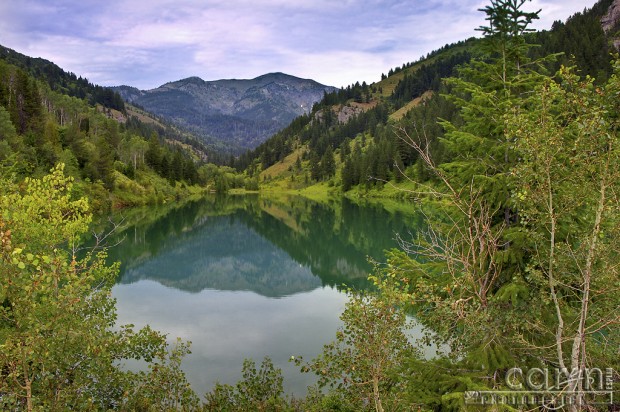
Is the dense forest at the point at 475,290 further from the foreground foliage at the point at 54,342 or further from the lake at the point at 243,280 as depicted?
the lake at the point at 243,280

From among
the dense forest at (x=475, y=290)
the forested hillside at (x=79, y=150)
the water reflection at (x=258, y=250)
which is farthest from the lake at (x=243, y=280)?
the forested hillside at (x=79, y=150)

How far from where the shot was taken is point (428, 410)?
938cm

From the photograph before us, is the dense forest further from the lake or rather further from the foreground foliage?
the lake

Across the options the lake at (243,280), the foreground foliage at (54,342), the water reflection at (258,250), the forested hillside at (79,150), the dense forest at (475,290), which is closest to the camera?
the foreground foliage at (54,342)

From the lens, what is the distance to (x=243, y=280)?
52781 mm

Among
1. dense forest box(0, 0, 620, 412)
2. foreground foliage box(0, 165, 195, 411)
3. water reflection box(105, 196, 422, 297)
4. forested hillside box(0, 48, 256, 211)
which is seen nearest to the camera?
foreground foliage box(0, 165, 195, 411)

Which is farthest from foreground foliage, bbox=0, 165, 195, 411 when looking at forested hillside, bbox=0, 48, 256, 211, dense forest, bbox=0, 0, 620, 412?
forested hillside, bbox=0, 48, 256, 211

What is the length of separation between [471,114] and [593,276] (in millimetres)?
7577

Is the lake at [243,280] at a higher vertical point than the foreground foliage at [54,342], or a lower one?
lower

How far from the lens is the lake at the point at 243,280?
85.9ft

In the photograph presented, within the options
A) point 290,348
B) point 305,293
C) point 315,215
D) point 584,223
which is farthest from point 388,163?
point 584,223

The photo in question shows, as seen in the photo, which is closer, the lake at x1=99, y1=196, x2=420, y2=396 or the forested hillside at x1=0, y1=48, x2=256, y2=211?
the lake at x1=99, y1=196, x2=420, y2=396

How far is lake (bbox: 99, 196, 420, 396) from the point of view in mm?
26188

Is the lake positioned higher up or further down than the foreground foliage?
further down
